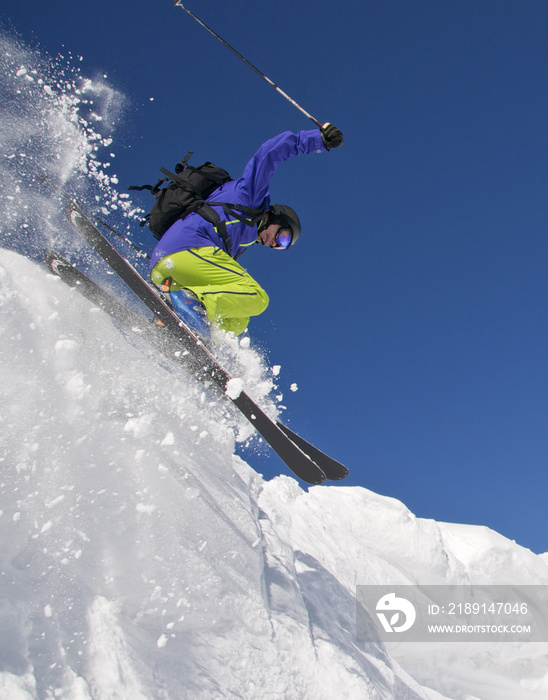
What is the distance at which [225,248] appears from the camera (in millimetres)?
4512

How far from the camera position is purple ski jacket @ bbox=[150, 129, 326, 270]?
4.24 metres

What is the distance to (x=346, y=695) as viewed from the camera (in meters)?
3.97

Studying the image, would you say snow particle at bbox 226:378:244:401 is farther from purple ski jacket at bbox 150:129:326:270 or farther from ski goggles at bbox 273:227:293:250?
ski goggles at bbox 273:227:293:250

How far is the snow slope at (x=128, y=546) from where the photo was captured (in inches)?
100

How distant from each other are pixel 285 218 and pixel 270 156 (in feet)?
2.39

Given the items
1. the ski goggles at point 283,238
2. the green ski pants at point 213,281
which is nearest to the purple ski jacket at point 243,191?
the green ski pants at point 213,281

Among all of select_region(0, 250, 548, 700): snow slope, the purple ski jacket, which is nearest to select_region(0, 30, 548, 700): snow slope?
select_region(0, 250, 548, 700): snow slope

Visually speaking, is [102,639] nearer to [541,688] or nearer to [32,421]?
[32,421]

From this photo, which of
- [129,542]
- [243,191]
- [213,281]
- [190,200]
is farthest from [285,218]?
[129,542]

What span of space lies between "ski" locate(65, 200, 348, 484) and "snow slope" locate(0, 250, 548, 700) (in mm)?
344

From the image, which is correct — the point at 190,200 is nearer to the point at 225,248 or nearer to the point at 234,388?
the point at 225,248

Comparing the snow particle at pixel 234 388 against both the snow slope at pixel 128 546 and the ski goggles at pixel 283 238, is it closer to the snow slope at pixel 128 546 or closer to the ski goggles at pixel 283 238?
the snow slope at pixel 128 546

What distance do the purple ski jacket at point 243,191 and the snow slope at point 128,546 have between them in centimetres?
136

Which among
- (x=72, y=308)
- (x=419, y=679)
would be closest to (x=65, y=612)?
(x=72, y=308)
